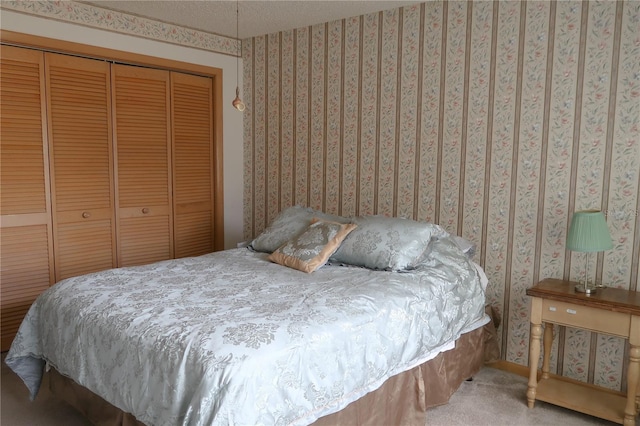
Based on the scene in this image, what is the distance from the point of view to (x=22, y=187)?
10.8ft

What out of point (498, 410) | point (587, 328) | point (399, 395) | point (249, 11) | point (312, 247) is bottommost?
point (498, 410)

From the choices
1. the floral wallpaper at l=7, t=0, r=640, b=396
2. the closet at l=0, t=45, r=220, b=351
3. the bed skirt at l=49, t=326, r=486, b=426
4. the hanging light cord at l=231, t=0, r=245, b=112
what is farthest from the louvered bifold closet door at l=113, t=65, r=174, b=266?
the bed skirt at l=49, t=326, r=486, b=426

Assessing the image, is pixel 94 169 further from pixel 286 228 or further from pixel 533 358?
pixel 533 358

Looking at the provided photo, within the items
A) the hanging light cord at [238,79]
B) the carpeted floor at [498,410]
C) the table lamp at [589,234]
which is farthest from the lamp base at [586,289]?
the hanging light cord at [238,79]

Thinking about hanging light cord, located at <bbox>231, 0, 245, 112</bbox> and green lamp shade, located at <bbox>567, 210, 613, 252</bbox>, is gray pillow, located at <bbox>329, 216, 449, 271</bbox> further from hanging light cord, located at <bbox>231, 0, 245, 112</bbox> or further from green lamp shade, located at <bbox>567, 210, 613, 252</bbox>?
hanging light cord, located at <bbox>231, 0, 245, 112</bbox>

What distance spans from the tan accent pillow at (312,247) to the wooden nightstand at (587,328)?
1.07 m

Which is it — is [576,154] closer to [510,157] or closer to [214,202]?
[510,157]

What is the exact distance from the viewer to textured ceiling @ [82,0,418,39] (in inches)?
132

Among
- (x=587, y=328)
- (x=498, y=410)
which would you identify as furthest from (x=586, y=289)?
(x=498, y=410)

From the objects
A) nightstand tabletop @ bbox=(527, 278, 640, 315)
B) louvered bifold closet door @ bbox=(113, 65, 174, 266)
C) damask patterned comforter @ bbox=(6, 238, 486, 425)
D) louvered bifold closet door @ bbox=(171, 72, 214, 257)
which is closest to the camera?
damask patterned comforter @ bbox=(6, 238, 486, 425)

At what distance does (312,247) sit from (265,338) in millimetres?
1148

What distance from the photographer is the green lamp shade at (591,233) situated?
248 centimetres

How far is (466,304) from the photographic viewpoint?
273 centimetres

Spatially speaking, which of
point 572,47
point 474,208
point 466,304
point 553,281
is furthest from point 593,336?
point 572,47
